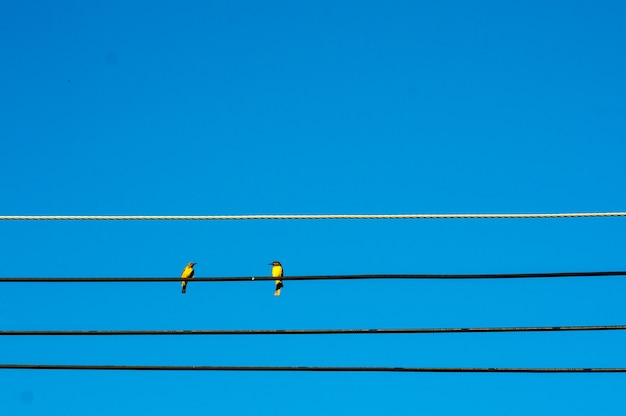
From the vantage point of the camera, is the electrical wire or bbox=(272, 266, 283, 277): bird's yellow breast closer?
the electrical wire

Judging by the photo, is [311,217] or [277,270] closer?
[311,217]

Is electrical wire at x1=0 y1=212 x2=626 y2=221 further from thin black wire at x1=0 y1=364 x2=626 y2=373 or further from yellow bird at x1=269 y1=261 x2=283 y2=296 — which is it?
yellow bird at x1=269 y1=261 x2=283 y2=296

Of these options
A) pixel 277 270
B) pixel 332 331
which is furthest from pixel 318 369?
pixel 277 270

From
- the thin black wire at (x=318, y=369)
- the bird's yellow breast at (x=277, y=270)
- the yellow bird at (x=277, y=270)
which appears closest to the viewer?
the thin black wire at (x=318, y=369)

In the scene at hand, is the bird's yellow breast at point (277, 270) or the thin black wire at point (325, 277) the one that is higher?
the bird's yellow breast at point (277, 270)

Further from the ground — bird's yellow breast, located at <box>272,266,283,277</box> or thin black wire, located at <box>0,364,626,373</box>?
bird's yellow breast, located at <box>272,266,283,277</box>

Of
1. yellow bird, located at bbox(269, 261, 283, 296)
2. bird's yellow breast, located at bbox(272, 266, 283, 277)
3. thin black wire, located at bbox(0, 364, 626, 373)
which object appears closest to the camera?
thin black wire, located at bbox(0, 364, 626, 373)

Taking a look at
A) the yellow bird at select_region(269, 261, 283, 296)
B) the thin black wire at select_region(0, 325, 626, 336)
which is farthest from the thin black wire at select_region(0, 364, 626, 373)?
the yellow bird at select_region(269, 261, 283, 296)

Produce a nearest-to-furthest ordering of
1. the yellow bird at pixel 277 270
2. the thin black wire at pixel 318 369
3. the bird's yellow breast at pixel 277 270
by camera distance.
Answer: the thin black wire at pixel 318 369 → the yellow bird at pixel 277 270 → the bird's yellow breast at pixel 277 270

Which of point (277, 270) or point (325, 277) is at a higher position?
Answer: point (277, 270)

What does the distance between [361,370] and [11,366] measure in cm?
221

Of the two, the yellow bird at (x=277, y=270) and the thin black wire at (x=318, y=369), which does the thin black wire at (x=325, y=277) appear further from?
the yellow bird at (x=277, y=270)

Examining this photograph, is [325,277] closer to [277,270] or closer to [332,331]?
[332,331]

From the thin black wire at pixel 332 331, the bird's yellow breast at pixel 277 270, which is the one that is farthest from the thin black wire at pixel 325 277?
the bird's yellow breast at pixel 277 270
